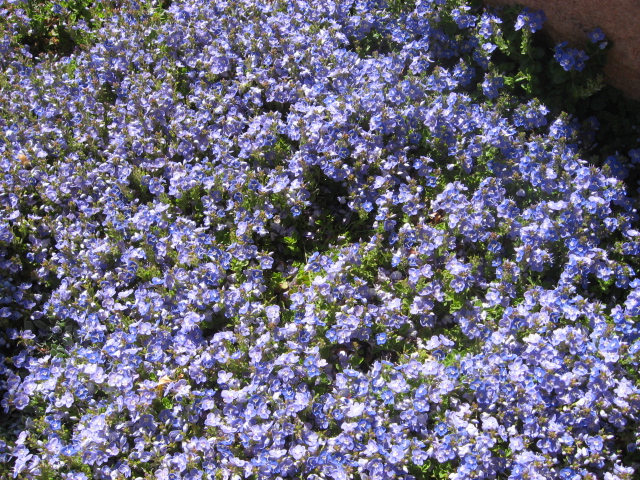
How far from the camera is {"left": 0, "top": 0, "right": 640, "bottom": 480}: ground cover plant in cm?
368

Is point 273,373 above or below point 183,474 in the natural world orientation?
above

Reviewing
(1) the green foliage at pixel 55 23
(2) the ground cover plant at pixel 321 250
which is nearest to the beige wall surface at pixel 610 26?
(2) the ground cover plant at pixel 321 250

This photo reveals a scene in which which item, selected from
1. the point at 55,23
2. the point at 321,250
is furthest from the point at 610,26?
the point at 55,23

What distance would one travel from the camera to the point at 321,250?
15.4ft

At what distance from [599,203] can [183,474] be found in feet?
10.6

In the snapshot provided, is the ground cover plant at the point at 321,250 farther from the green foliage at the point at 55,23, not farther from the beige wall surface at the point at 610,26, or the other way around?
the green foliage at the point at 55,23

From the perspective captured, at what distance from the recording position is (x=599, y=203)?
4.20m

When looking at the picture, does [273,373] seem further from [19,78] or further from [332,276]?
[19,78]

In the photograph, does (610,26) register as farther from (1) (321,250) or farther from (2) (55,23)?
(2) (55,23)

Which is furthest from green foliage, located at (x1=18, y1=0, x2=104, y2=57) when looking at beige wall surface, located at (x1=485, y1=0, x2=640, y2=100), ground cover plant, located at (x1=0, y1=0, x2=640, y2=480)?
beige wall surface, located at (x1=485, y1=0, x2=640, y2=100)

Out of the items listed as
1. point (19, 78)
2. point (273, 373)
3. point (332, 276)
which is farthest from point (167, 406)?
point (19, 78)

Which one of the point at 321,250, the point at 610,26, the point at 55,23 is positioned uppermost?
the point at 55,23

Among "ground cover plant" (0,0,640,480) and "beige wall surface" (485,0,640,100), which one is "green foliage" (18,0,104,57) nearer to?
"ground cover plant" (0,0,640,480)

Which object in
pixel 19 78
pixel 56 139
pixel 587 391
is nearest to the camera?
pixel 587 391
